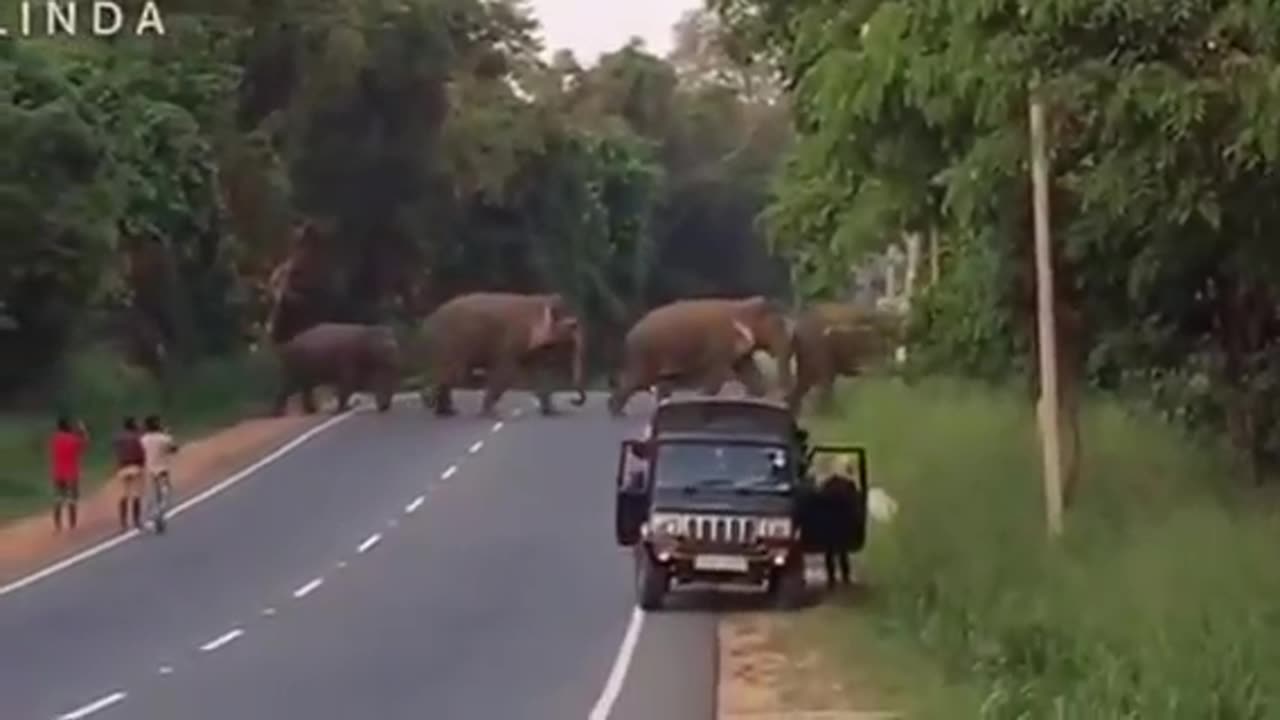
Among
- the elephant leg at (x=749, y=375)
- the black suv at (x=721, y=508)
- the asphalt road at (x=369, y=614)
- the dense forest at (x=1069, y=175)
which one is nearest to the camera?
the dense forest at (x=1069, y=175)

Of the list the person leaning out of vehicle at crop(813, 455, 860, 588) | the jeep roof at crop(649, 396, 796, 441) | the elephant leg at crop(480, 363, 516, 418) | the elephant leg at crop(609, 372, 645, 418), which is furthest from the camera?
the elephant leg at crop(480, 363, 516, 418)

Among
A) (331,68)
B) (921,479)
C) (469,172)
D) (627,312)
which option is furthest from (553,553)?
(627,312)

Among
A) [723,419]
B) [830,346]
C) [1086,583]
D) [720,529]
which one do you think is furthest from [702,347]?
[1086,583]

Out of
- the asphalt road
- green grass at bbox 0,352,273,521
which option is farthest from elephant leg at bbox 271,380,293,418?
the asphalt road

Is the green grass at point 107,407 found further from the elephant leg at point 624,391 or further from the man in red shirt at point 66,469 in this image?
the elephant leg at point 624,391

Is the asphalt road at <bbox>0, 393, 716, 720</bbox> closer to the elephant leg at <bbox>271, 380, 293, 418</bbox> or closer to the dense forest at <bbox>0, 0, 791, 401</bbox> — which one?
the dense forest at <bbox>0, 0, 791, 401</bbox>

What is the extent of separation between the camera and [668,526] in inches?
1134

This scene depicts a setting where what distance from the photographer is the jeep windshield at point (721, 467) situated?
96.5 feet

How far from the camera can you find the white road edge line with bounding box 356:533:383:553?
3616 cm

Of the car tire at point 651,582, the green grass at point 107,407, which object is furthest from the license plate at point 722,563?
the green grass at point 107,407

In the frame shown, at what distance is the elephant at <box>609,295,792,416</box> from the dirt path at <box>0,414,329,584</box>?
24.5ft

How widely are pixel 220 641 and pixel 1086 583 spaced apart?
936 cm

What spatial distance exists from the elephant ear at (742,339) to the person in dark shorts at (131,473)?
25.5 metres

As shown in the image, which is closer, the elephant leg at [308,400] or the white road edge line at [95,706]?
the white road edge line at [95,706]
